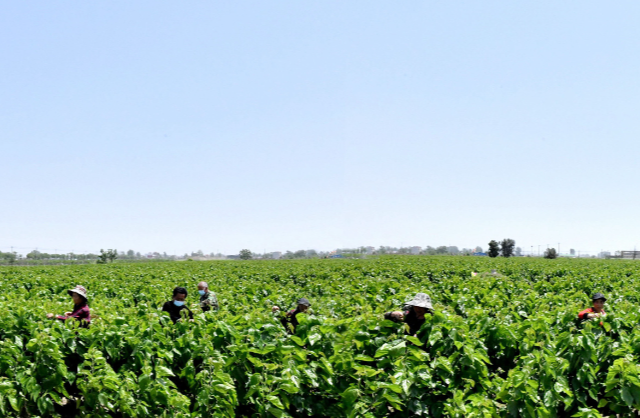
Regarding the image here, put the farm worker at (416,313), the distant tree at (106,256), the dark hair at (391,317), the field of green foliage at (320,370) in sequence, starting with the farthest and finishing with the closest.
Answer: the distant tree at (106,256) → the farm worker at (416,313) → the dark hair at (391,317) → the field of green foliage at (320,370)

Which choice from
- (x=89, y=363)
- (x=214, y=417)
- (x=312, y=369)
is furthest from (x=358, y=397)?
(x=89, y=363)

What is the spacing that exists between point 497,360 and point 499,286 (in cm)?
742

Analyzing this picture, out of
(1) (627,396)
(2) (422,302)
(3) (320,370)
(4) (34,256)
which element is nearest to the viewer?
(1) (627,396)

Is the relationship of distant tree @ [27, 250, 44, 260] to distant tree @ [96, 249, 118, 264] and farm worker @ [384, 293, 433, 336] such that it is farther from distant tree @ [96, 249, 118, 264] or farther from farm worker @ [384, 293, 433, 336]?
farm worker @ [384, 293, 433, 336]

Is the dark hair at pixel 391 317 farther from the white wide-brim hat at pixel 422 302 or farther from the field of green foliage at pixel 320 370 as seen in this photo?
the white wide-brim hat at pixel 422 302

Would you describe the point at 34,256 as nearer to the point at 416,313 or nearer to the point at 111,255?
the point at 111,255

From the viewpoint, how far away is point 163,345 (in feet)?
17.1

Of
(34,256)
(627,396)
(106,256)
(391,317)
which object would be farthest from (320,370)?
(34,256)

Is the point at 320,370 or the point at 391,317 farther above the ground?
the point at 391,317

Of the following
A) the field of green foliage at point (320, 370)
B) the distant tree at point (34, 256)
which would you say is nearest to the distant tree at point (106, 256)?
the distant tree at point (34, 256)

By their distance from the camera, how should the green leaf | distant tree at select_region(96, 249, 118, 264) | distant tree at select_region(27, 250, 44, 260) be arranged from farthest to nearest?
1. distant tree at select_region(27, 250, 44, 260)
2. distant tree at select_region(96, 249, 118, 264)
3. the green leaf

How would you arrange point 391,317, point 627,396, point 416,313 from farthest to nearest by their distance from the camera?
point 416,313
point 391,317
point 627,396

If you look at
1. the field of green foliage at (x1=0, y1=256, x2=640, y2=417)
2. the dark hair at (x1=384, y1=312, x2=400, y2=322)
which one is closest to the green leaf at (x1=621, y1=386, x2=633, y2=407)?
the field of green foliage at (x1=0, y1=256, x2=640, y2=417)

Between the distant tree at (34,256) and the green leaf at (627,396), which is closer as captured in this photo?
the green leaf at (627,396)
